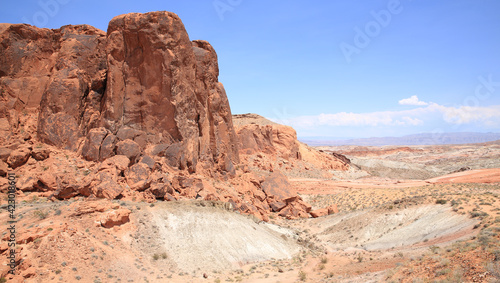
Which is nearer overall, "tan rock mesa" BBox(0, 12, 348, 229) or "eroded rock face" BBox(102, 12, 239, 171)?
"tan rock mesa" BBox(0, 12, 348, 229)

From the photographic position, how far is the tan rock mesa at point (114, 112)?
63.8 feet

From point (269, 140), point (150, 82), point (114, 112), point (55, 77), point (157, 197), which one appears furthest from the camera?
point (269, 140)

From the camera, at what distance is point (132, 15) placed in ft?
75.2

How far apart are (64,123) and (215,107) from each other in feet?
36.5

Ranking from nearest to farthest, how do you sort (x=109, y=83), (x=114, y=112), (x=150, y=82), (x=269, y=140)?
1. (x=114, y=112)
2. (x=109, y=83)
3. (x=150, y=82)
4. (x=269, y=140)

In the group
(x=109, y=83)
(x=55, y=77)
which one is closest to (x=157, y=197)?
(x=109, y=83)

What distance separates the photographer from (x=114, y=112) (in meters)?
22.6

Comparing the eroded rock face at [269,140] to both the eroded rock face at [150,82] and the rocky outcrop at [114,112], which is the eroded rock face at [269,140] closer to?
the rocky outcrop at [114,112]

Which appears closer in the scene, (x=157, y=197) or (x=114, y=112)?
(x=157, y=197)

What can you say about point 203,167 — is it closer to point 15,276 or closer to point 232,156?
point 232,156

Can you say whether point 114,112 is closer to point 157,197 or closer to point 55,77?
point 55,77

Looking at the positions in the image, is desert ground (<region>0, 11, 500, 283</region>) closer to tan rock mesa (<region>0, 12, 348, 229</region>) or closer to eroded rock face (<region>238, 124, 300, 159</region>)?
tan rock mesa (<region>0, 12, 348, 229</region>)

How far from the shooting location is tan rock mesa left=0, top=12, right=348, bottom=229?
19.5m

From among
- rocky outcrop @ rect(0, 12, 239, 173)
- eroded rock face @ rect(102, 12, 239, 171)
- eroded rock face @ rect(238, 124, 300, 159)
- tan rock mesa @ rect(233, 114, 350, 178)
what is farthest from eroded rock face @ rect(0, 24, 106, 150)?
eroded rock face @ rect(238, 124, 300, 159)
